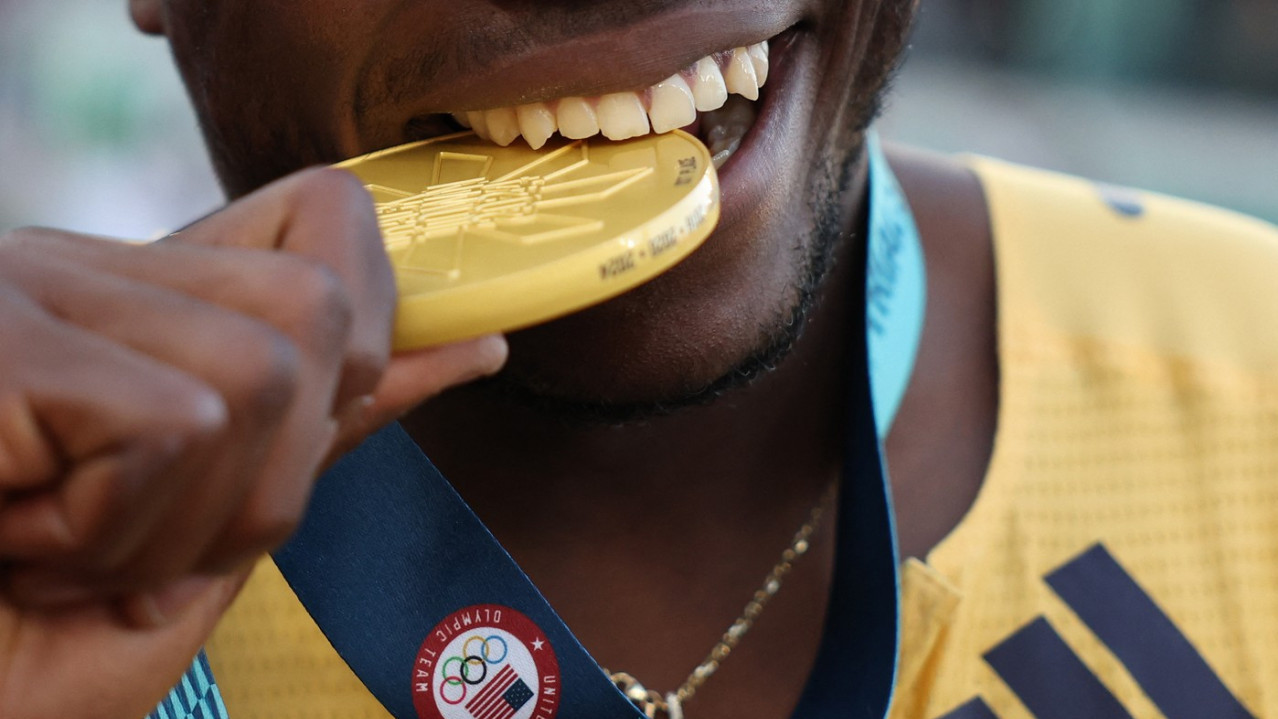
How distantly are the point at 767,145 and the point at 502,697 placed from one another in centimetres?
53

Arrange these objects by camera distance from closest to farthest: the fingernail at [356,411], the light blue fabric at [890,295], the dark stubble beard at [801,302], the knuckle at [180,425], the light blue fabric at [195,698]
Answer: the knuckle at [180,425] < the fingernail at [356,411] < the light blue fabric at [195,698] < the dark stubble beard at [801,302] < the light blue fabric at [890,295]

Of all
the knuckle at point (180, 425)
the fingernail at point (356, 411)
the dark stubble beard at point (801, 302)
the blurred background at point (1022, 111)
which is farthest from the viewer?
the blurred background at point (1022, 111)

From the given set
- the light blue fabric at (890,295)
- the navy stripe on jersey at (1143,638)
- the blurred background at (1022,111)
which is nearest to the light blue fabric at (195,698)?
the light blue fabric at (890,295)

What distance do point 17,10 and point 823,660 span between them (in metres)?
5.21

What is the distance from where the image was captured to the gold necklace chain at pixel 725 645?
1280 mm

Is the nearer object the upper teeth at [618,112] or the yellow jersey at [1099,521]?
the upper teeth at [618,112]

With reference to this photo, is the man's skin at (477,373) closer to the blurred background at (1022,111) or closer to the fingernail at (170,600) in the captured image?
the fingernail at (170,600)

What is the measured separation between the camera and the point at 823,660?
130cm

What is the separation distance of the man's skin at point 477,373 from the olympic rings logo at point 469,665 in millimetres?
138

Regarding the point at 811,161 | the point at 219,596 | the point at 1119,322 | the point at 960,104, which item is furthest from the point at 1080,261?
the point at 960,104

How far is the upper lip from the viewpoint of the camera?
113cm

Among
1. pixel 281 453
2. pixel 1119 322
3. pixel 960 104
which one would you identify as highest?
pixel 281 453

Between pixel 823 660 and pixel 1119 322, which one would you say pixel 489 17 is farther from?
pixel 1119 322

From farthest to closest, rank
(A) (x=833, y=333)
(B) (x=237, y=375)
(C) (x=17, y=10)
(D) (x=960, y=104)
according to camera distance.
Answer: (D) (x=960, y=104)
(C) (x=17, y=10)
(A) (x=833, y=333)
(B) (x=237, y=375)
